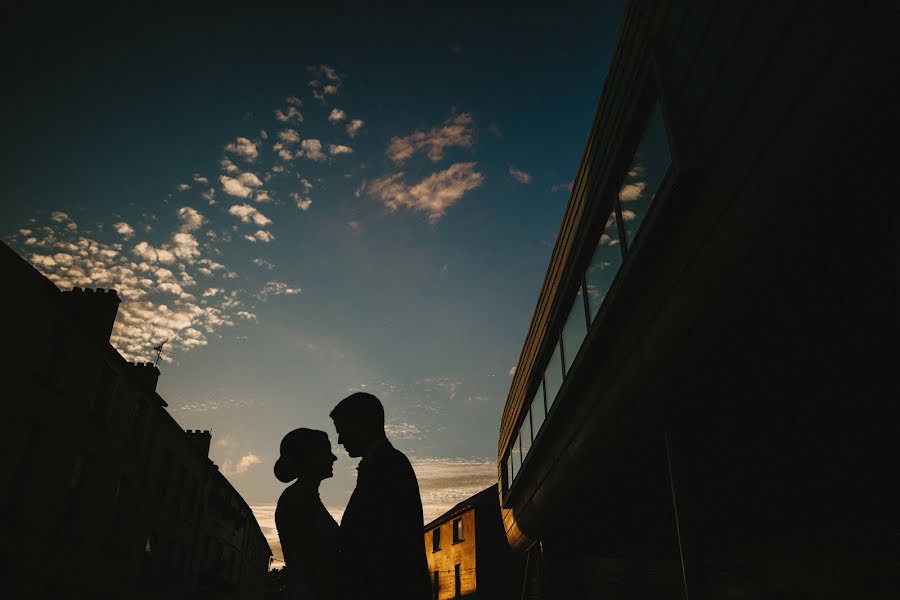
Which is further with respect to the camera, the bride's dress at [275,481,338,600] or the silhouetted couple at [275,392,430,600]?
the bride's dress at [275,481,338,600]

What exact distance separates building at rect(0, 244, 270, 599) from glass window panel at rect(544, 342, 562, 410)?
40.1ft

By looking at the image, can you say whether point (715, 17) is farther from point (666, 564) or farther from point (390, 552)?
point (666, 564)

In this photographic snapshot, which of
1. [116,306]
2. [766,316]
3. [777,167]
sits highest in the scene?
[116,306]

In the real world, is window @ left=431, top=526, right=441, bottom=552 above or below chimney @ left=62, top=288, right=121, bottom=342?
below

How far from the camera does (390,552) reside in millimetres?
2090

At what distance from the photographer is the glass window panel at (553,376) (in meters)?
7.07

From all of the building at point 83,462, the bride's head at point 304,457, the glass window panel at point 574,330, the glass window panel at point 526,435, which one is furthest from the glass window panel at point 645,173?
the building at point 83,462

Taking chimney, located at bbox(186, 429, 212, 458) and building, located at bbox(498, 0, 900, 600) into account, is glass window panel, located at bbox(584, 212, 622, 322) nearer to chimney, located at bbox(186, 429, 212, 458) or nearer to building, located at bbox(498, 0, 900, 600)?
building, located at bbox(498, 0, 900, 600)

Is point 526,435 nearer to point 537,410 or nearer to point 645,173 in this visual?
point 537,410

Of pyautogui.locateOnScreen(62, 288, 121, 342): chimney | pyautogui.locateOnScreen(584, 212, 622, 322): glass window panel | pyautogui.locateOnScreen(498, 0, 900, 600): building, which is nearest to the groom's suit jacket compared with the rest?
pyautogui.locateOnScreen(498, 0, 900, 600): building

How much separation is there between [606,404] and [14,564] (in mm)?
14417

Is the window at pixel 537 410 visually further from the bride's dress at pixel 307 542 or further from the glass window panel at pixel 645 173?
the bride's dress at pixel 307 542

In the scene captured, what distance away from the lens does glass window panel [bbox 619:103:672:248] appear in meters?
3.58

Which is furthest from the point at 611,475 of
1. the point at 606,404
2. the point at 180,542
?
the point at 180,542
